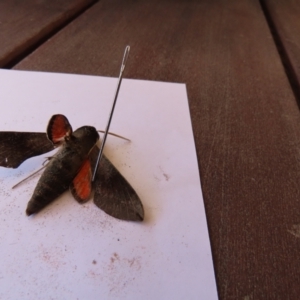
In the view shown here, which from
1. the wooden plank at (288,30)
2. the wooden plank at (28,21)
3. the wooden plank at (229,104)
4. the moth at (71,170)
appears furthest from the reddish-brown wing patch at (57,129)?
the wooden plank at (288,30)

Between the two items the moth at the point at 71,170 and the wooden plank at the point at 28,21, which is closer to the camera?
the moth at the point at 71,170

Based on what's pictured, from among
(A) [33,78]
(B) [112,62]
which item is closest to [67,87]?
(A) [33,78]

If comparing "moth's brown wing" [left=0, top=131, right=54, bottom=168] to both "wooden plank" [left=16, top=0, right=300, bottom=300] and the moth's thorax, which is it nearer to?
the moth's thorax

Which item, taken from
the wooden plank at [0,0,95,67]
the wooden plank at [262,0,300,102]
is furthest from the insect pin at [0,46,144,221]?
the wooden plank at [262,0,300,102]

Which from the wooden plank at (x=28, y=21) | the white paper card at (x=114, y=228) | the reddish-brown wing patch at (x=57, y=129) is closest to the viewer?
the white paper card at (x=114, y=228)

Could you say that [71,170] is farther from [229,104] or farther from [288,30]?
[288,30]

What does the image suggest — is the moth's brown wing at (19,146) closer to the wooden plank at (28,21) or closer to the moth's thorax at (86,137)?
the moth's thorax at (86,137)

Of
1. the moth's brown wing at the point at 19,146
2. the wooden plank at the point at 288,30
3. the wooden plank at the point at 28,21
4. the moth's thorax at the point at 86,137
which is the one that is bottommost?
the wooden plank at the point at 28,21
